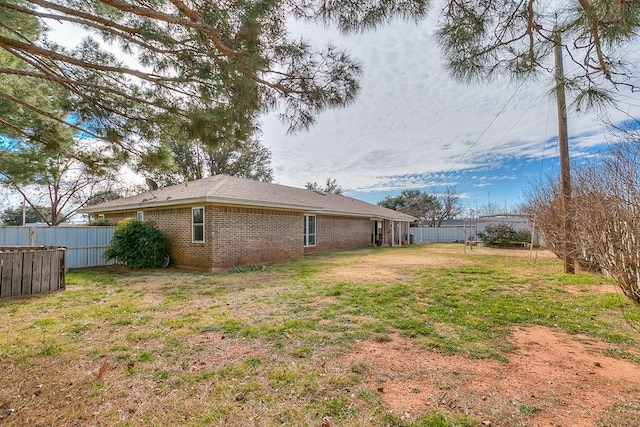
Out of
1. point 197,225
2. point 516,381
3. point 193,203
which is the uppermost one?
point 193,203

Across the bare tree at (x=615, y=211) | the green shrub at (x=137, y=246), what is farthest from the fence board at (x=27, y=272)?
the bare tree at (x=615, y=211)

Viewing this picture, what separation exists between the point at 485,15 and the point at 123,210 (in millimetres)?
14550

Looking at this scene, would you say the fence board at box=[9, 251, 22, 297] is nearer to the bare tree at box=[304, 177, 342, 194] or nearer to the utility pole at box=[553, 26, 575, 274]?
the utility pole at box=[553, 26, 575, 274]

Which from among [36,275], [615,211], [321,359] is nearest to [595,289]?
[615,211]

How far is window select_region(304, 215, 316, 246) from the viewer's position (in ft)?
54.4

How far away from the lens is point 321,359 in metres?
3.45

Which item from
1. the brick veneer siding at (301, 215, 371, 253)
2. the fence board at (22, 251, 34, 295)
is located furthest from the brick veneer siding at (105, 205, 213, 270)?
the brick veneer siding at (301, 215, 371, 253)

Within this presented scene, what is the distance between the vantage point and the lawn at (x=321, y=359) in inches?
98.7

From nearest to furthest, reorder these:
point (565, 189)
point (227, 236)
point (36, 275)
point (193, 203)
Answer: point (36, 275)
point (565, 189)
point (193, 203)
point (227, 236)

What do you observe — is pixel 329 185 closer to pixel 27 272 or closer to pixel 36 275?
pixel 36 275

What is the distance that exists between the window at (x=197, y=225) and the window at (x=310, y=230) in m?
6.71

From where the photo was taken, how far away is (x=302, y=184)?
1496 inches

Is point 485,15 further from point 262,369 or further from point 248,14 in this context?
point 262,369

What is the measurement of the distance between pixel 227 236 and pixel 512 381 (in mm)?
9327
